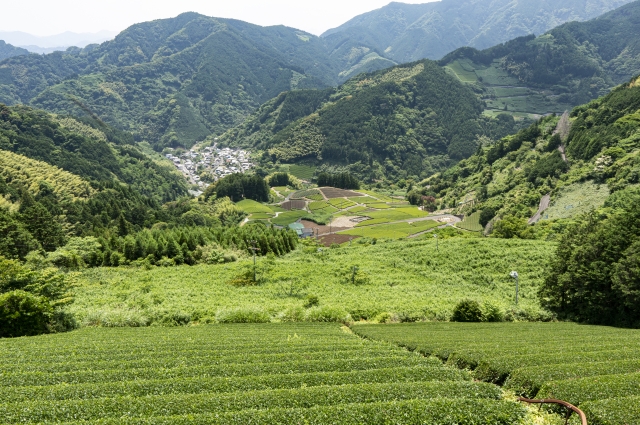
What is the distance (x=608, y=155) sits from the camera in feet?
329

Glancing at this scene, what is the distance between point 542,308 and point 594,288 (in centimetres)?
616

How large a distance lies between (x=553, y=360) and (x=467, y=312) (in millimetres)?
19606

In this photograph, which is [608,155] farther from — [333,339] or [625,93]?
[333,339]

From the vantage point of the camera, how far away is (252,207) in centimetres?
17050

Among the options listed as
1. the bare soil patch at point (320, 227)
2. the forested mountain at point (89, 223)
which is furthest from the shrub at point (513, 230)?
the bare soil patch at point (320, 227)

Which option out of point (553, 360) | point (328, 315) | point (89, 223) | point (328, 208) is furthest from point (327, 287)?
point (328, 208)

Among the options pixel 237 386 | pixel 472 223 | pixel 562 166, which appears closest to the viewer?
pixel 237 386

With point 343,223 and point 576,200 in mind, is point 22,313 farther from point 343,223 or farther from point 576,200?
point 343,223

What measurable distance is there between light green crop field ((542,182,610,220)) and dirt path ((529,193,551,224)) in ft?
9.04

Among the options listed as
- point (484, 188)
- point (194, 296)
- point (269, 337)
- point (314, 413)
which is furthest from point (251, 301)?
point (484, 188)

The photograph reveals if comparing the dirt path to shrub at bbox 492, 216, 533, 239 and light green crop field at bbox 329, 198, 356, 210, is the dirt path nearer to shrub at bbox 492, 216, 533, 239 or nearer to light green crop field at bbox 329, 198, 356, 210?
shrub at bbox 492, 216, 533, 239

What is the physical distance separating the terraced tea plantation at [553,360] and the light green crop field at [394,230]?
9122 centimetres

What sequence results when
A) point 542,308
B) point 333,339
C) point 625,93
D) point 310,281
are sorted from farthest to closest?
point 625,93, point 310,281, point 542,308, point 333,339

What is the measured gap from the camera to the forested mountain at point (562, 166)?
9406 cm
